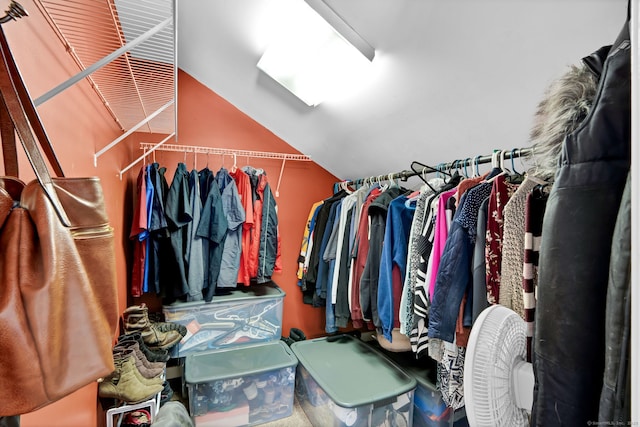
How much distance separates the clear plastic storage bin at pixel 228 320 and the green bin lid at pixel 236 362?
0.06 meters

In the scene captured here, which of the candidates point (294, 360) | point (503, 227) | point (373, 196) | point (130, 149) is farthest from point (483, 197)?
point (130, 149)

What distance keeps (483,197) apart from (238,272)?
1550mm

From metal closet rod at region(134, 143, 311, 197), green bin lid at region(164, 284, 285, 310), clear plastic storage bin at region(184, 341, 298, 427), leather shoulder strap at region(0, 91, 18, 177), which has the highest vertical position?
metal closet rod at region(134, 143, 311, 197)

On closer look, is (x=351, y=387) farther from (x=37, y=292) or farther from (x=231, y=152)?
(x=231, y=152)

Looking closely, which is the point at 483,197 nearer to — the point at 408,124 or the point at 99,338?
the point at 408,124

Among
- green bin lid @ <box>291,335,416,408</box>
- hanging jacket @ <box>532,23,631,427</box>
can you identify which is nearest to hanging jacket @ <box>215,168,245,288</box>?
green bin lid @ <box>291,335,416,408</box>

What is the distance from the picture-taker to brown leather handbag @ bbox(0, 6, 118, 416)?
341 mm

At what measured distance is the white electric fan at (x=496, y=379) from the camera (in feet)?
1.68

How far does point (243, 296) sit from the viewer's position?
1.99 m

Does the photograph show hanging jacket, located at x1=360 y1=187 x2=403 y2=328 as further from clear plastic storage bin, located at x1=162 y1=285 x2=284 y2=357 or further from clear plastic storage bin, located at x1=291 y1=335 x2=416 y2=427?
clear plastic storage bin, located at x1=162 y1=285 x2=284 y2=357

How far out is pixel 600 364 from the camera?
377 mm

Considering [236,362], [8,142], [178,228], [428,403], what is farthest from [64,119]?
[428,403]

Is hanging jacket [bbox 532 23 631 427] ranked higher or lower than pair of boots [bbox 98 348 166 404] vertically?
higher

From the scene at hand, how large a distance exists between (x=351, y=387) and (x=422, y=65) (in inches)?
63.1
